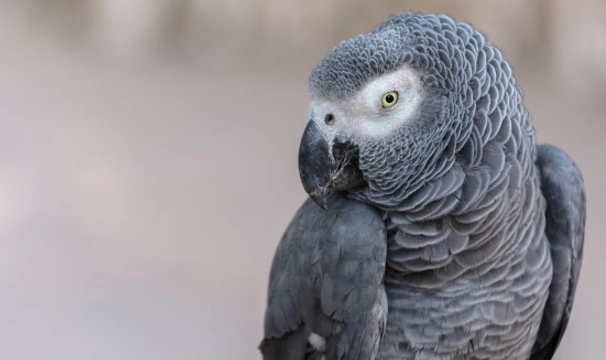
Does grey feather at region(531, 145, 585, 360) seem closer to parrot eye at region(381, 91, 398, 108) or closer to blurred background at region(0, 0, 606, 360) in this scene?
parrot eye at region(381, 91, 398, 108)

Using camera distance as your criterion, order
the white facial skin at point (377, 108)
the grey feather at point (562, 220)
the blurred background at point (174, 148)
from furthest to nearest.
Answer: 1. the blurred background at point (174, 148)
2. the grey feather at point (562, 220)
3. the white facial skin at point (377, 108)

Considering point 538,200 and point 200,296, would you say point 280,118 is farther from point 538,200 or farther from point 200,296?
point 538,200

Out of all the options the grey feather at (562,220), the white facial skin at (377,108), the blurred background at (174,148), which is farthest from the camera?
the blurred background at (174,148)

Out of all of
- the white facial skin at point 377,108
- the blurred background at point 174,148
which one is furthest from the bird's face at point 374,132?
the blurred background at point 174,148

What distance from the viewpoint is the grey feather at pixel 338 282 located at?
1.21 m

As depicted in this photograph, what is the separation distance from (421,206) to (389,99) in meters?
0.22

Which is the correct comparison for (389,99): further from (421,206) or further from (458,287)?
(458,287)

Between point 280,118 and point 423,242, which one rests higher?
point 280,118

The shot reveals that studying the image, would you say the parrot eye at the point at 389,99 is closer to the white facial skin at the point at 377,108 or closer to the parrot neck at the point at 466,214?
the white facial skin at the point at 377,108

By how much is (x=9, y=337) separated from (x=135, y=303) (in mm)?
411

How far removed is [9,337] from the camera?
78.7 inches

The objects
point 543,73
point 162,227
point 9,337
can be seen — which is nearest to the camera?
point 9,337

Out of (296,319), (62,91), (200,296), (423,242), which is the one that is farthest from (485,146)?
(62,91)

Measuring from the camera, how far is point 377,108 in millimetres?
1146
